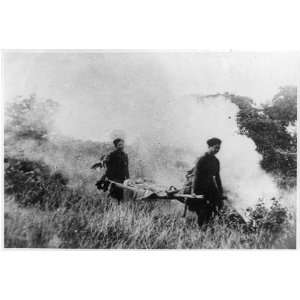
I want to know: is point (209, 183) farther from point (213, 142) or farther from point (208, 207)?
point (213, 142)

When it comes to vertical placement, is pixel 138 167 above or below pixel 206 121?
below

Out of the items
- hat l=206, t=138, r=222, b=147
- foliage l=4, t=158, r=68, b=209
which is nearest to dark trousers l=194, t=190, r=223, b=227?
hat l=206, t=138, r=222, b=147

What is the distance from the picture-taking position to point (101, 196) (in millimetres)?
3164

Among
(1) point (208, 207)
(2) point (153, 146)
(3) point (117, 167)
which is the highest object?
(2) point (153, 146)

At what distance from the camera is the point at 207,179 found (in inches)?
125

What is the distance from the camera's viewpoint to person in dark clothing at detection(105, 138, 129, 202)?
3174mm

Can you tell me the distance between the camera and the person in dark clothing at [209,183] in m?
3.17

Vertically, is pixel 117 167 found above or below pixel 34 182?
above

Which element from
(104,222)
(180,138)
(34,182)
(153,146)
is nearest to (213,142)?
(180,138)

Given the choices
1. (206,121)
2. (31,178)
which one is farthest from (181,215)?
(31,178)

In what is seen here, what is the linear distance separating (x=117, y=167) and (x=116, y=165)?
0.02 meters
